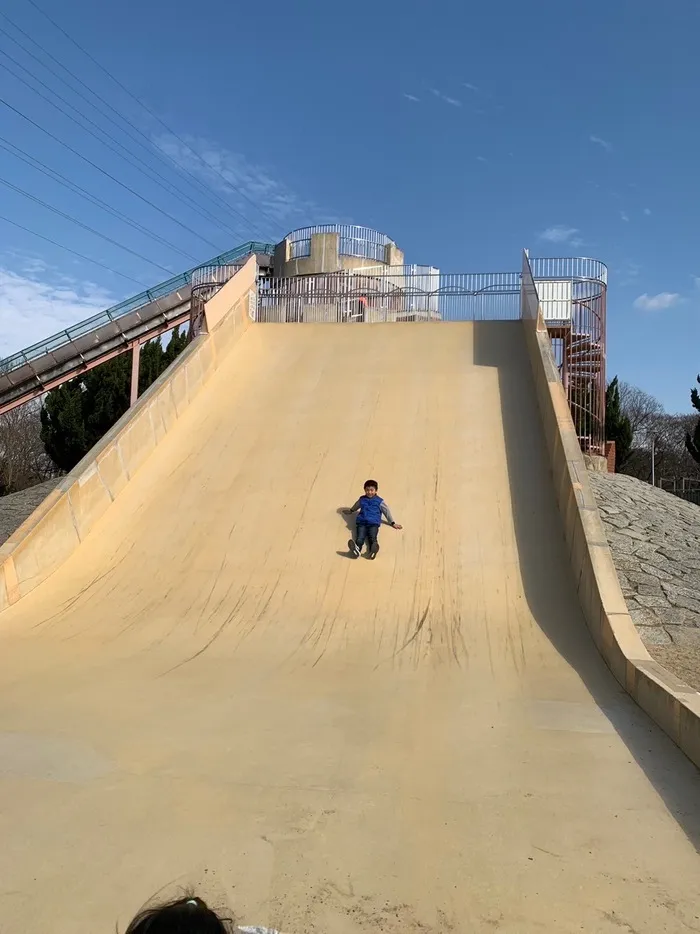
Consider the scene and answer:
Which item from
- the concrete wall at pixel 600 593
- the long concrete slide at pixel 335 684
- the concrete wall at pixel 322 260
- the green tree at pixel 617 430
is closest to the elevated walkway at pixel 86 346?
the concrete wall at pixel 322 260

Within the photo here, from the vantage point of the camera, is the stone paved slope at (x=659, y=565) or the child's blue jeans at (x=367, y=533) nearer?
the stone paved slope at (x=659, y=565)

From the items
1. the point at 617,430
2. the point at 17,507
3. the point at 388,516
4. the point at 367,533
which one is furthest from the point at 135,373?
the point at 617,430

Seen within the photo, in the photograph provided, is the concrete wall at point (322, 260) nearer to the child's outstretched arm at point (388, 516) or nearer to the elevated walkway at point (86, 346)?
the elevated walkway at point (86, 346)

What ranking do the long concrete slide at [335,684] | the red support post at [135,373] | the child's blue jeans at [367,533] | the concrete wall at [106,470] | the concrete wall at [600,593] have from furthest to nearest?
the red support post at [135,373] → the child's blue jeans at [367,533] → the concrete wall at [106,470] → the concrete wall at [600,593] → the long concrete slide at [335,684]

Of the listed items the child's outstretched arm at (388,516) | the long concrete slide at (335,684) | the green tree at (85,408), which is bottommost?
the long concrete slide at (335,684)

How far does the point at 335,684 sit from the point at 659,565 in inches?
234

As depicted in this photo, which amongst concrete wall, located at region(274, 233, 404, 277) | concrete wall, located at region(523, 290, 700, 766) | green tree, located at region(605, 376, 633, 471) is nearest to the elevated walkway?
concrete wall, located at region(274, 233, 404, 277)

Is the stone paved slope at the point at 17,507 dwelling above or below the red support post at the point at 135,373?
below

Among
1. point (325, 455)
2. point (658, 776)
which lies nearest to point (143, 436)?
point (325, 455)

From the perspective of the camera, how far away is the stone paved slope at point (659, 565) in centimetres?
764

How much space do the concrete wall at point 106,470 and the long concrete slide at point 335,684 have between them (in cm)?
5

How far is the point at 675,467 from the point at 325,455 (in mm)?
48144

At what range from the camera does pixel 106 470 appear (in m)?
9.95

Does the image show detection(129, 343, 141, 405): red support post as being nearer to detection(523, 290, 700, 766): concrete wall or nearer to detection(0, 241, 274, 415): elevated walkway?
detection(0, 241, 274, 415): elevated walkway
